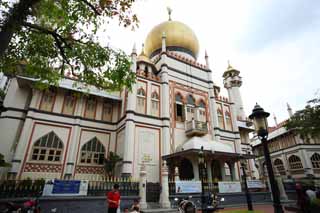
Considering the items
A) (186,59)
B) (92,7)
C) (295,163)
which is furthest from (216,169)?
(295,163)

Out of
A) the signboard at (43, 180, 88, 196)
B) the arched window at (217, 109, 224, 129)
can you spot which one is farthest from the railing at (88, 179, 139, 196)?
the arched window at (217, 109, 224, 129)

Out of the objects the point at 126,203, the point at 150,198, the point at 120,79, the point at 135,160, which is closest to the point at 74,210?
the point at 126,203

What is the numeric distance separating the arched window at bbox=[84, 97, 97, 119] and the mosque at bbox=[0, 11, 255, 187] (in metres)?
0.07

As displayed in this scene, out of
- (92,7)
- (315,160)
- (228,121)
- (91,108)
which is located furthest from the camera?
(315,160)

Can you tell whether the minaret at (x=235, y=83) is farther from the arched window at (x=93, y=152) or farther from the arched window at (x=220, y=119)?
the arched window at (x=93, y=152)

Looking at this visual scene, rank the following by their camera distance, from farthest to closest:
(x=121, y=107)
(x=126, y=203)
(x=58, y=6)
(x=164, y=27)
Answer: (x=164, y=27) → (x=121, y=107) → (x=126, y=203) → (x=58, y=6)

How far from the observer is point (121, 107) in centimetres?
1720

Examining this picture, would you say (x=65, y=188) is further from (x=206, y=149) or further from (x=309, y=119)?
(x=309, y=119)

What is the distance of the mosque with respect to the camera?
1332cm

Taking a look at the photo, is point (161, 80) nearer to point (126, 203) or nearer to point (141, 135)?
point (141, 135)

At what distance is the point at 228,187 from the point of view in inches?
534

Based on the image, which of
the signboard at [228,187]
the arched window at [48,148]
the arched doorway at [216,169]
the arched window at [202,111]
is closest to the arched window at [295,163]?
the arched doorway at [216,169]

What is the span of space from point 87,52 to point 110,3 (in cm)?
190

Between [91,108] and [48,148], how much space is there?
179 inches
